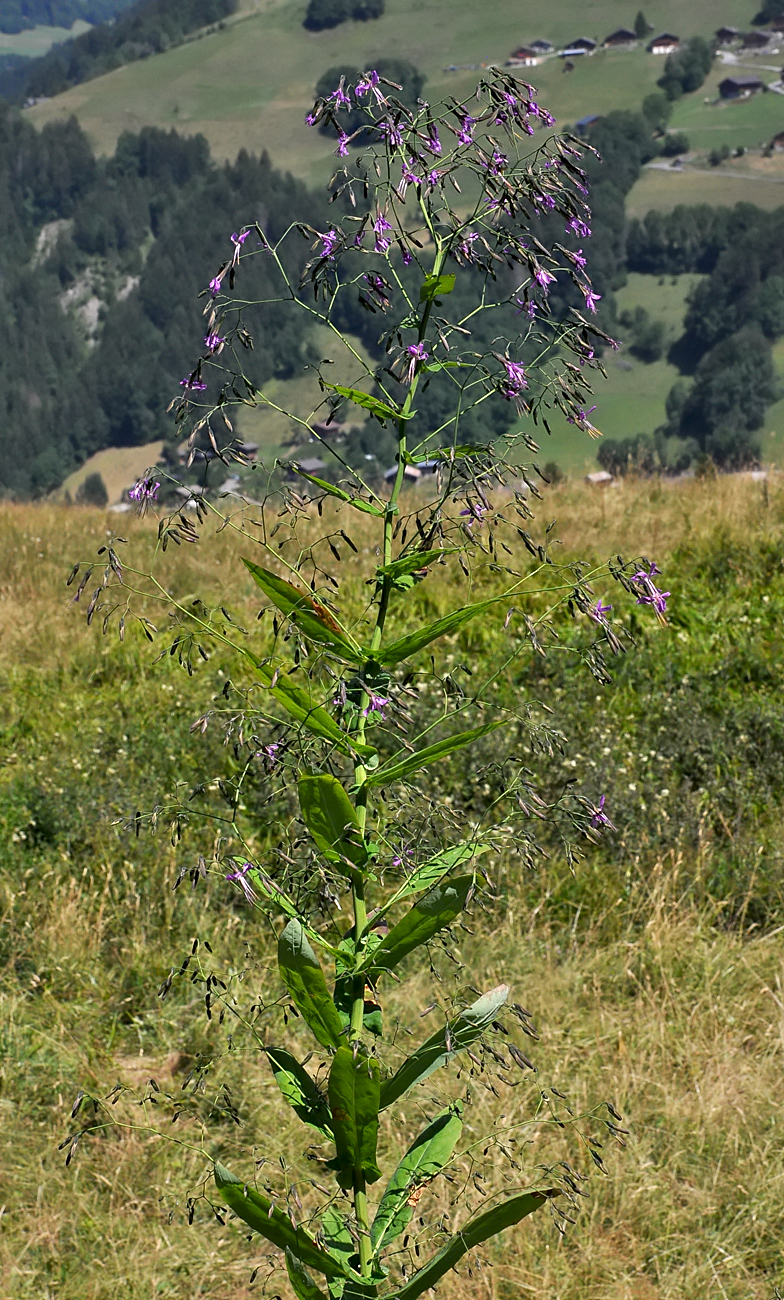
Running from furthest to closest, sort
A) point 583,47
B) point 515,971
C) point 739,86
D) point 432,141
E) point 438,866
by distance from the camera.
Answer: point 583,47 → point 739,86 → point 515,971 → point 438,866 → point 432,141

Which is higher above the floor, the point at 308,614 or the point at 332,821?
the point at 308,614

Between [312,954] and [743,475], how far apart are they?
32.0 ft

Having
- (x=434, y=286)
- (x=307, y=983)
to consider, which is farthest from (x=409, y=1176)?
(x=434, y=286)

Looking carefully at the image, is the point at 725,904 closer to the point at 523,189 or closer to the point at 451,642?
the point at 451,642

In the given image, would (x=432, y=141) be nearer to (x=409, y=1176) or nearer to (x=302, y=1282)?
(x=409, y=1176)

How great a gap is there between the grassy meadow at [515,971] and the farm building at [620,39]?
219 m

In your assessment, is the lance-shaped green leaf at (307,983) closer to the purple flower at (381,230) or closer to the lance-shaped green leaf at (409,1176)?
the lance-shaped green leaf at (409,1176)

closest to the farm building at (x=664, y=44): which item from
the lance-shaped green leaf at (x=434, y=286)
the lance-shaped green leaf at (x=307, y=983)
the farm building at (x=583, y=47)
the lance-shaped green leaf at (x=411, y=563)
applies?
the farm building at (x=583, y=47)

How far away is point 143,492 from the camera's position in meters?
1.86

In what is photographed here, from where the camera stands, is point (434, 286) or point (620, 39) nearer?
point (434, 286)

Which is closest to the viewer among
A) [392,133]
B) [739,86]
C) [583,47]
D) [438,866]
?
[392,133]

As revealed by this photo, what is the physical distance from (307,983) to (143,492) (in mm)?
837

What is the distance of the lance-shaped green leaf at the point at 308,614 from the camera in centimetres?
181

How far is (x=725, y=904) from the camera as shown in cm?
466
